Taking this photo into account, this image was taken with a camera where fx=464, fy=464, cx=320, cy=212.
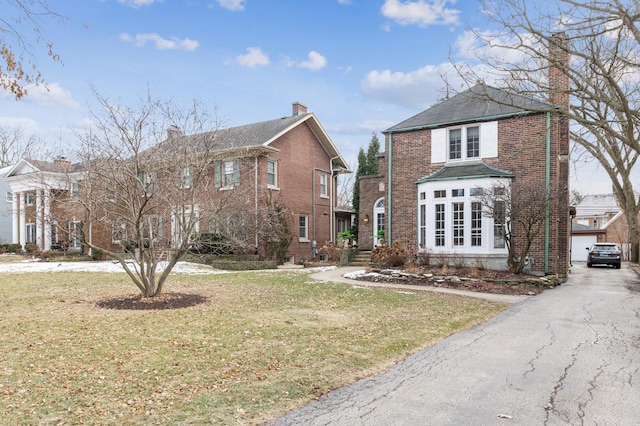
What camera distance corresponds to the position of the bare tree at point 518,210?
14758 mm

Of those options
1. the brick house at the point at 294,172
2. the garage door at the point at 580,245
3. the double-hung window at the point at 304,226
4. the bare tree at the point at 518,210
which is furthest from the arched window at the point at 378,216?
the garage door at the point at 580,245

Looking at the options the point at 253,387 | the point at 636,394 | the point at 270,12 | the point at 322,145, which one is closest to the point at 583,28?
the point at 636,394

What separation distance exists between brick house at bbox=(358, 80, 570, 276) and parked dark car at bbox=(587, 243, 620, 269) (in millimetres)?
9376

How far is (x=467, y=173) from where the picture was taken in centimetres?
1725

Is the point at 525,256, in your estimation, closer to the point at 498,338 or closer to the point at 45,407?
the point at 498,338

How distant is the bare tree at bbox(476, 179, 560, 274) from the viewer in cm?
1476

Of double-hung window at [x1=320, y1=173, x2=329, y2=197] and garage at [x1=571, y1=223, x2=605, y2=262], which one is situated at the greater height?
double-hung window at [x1=320, y1=173, x2=329, y2=197]

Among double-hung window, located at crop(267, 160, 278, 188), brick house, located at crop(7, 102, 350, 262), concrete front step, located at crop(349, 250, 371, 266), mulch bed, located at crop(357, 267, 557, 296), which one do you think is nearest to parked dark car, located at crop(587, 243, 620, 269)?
mulch bed, located at crop(357, 267, 557, 296)

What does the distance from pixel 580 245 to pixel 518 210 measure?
Answer: 93.8 ft

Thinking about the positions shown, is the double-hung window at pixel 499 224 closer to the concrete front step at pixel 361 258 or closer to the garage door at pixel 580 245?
the concrete front step at pixel 361 258

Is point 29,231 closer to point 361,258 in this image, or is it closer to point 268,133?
point 268,133

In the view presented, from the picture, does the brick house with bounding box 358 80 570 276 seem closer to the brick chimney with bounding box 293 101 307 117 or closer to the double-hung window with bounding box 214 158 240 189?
the double-hung window with bounding box 214 158 240 189

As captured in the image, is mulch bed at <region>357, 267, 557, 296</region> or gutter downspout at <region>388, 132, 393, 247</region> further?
gutter downspout at <region>388, 132, 393, 247</region>

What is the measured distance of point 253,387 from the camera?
5070mm
